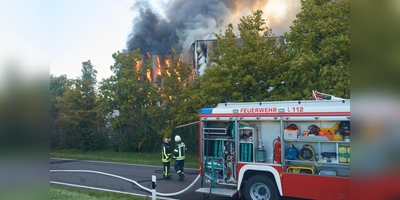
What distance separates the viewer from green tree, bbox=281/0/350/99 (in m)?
12.2

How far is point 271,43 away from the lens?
647 inches

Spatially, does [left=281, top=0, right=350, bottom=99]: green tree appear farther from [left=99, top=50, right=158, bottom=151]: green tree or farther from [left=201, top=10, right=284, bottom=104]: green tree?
[left=99, top=50, right=158, bottom=151]: green tree

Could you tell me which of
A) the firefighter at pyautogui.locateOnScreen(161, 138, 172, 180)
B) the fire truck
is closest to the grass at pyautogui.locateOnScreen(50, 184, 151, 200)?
the fire truck

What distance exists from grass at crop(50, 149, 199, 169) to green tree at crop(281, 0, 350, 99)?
21.4 ft

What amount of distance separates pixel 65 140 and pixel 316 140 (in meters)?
21.5

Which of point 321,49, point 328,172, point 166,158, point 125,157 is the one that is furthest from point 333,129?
point 125,157

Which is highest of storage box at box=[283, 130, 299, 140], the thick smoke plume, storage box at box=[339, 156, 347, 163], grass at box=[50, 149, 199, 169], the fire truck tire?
the thick smoke plume

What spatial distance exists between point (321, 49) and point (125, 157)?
1294 cm

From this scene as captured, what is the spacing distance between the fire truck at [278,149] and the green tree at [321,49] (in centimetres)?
379

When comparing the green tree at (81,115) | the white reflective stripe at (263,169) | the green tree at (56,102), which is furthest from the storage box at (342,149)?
the green tree at (56,102)

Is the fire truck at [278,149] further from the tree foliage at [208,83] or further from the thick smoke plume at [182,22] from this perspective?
the thick smoke plume at [182,22]

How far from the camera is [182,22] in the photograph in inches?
2180

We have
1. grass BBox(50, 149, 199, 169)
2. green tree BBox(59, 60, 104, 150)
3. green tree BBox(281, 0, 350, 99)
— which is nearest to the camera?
green tree BBox(281, 0, 350, 99)

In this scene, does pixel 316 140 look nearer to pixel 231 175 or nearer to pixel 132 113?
pixel 231 175
